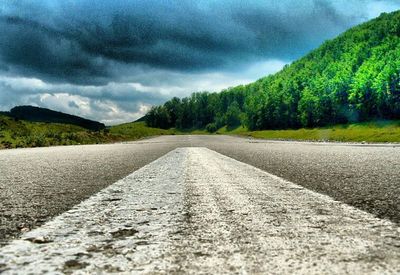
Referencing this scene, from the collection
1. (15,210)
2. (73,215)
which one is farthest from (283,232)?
(15,210)

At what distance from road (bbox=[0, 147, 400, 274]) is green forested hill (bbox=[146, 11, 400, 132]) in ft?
273

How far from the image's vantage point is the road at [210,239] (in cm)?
220

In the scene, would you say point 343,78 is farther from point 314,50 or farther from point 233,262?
point 233,262

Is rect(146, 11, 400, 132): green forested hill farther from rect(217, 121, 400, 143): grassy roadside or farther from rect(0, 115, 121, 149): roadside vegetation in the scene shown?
rect(0, 115, 121, 149): roadside vegetation

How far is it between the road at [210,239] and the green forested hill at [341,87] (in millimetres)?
83182

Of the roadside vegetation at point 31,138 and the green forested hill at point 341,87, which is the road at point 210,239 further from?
the green forested hill at point 341,87

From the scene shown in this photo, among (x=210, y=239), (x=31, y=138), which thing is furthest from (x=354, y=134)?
(x=210, y=239)

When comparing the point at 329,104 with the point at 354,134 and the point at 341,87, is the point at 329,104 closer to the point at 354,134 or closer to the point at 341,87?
the point at 341,87

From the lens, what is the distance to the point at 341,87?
9444 centimetres

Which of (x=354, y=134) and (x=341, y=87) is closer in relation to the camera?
(x=354, y=134)

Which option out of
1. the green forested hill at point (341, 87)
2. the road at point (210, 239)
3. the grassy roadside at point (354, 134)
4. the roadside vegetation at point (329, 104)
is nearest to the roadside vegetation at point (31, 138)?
the roadside vegetation at point (329, 104)

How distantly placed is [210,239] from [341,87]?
99.6 m

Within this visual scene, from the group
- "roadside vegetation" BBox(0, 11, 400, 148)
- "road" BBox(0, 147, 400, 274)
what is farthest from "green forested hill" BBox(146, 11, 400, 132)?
"road" BBox(0, 147, 400, 274)

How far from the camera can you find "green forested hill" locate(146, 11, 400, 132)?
268 ft
